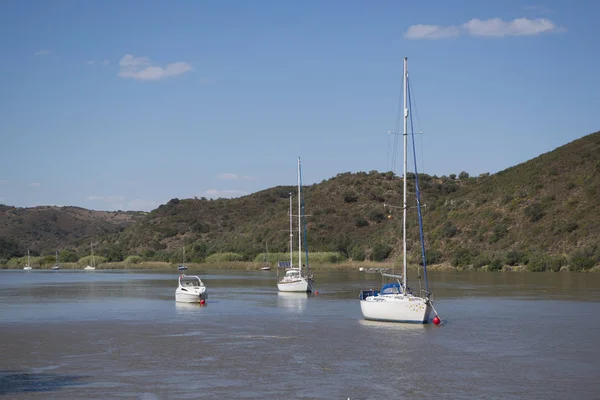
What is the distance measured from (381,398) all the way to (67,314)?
26381 millimetres

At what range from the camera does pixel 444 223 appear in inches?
3839

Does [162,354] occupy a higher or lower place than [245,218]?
lower

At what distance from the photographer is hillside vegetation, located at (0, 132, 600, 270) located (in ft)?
269

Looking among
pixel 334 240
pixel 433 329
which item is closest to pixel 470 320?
pixel 433 329

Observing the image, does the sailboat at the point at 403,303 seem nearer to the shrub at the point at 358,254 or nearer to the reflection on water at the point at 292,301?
the reflection on water at the point at 292,301

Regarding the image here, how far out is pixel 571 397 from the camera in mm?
19031

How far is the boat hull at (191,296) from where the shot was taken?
155ft

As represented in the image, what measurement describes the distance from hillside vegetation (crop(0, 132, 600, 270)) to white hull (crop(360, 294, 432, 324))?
1356 cm

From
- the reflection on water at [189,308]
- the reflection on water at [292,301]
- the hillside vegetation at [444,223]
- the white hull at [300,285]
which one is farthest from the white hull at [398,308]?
the white hull at [300,285]

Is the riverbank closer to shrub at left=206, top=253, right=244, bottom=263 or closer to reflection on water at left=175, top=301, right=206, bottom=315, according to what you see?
shrub at left=206, top=253, right=244, bottom=263

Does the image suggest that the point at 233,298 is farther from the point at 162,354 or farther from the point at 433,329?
the point at 162,354

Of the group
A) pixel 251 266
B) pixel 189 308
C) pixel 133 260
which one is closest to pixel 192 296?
pixel 189 308

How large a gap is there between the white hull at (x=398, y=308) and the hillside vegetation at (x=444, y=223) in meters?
13.6

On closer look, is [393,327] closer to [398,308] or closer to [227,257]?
[398,308]
